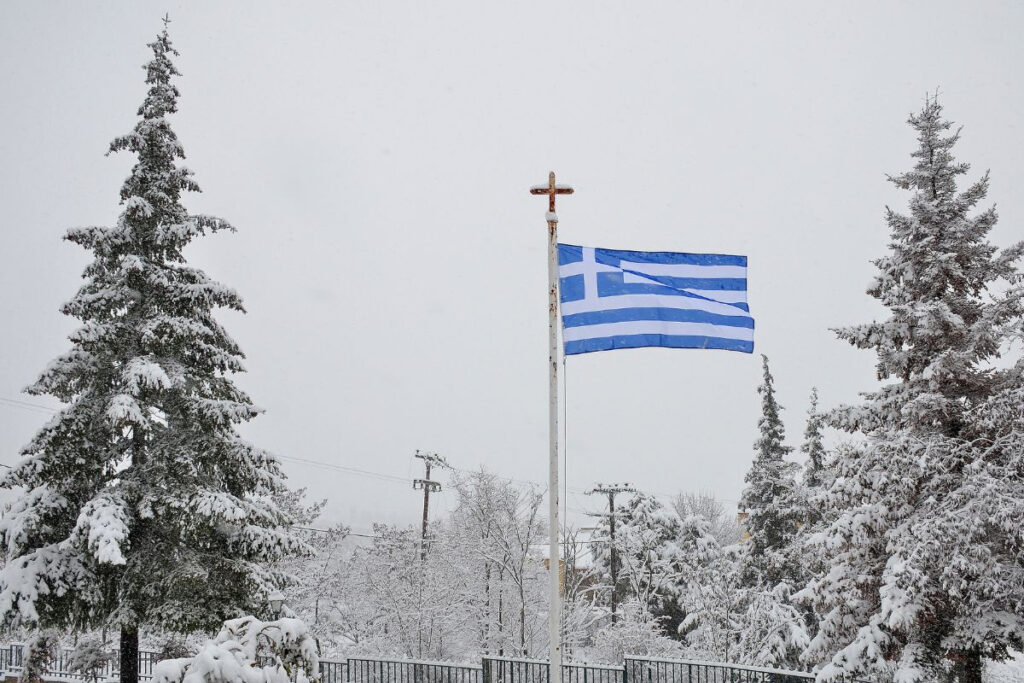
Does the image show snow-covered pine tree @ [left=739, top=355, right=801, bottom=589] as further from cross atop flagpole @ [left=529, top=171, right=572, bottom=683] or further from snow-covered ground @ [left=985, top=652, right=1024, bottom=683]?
cross atop flagpole @ [left=529, top=171, right=572, bottom=683]

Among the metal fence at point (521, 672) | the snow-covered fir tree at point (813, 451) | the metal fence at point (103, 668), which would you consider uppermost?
the snow-covered fir tree at point (813, 451)

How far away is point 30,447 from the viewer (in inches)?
442

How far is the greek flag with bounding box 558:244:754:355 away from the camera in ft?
28.7

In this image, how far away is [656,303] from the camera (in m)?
8.82

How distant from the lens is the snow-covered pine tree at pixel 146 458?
1122 centimetres

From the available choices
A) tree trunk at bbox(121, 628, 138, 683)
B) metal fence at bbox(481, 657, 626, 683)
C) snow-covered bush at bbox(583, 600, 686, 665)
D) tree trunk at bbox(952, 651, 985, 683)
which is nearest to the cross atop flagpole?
tree trunk at bbox(121, 628, 138, 683)

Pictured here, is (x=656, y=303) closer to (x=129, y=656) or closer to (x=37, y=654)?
(x=129, y=656)

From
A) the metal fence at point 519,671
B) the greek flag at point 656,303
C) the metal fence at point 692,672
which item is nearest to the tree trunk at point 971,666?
the metal fence at point 692,672

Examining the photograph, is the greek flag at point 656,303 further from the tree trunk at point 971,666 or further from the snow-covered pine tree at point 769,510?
the snow-covered pine tree at point 769,510

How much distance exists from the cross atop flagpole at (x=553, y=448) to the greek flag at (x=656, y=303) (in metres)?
0.29

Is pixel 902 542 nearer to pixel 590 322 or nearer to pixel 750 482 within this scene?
pixel 590 322

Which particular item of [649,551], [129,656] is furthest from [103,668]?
[649,551]

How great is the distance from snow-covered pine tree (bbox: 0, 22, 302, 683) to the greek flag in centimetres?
640

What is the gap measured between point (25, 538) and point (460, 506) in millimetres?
15484
